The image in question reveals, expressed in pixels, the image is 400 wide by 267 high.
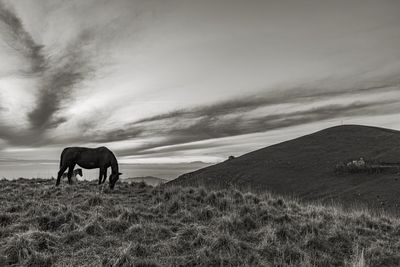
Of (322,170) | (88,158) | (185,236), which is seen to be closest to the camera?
(185,236)

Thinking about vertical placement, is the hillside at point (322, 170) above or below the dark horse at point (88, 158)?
below

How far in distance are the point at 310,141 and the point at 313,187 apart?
44.4 feet

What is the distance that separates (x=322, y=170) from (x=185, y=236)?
18310mm

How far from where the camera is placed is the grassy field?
5801 millimetres

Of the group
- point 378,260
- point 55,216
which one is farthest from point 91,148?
point 378,260

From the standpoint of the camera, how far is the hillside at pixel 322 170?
1716 cm

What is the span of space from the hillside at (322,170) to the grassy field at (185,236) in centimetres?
728

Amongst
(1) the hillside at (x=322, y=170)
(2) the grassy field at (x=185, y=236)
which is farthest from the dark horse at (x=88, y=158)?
(1) the hillside at (x=322, y=170)

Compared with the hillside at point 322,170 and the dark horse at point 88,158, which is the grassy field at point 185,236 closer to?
the dark horse at point 88,158

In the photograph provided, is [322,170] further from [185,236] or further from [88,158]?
[185,236]

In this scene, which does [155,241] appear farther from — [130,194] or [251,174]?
[251,174]

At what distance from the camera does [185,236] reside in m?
7.08

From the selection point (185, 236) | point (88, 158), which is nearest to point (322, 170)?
point (88, 158)

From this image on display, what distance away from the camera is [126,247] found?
5.99 meters
